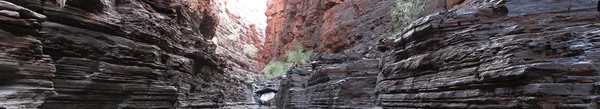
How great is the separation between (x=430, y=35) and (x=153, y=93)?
22.9ft

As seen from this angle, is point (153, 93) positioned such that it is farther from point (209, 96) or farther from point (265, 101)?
point (265, 101)

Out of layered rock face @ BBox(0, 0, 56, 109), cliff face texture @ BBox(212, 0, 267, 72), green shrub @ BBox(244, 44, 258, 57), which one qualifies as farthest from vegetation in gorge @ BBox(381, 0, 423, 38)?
green shrub @ BBox(244, 44, 258, 57)

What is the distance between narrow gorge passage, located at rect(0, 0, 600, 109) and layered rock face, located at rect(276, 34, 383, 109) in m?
0.06

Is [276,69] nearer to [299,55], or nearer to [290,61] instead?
[290,61]

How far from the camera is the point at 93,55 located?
855 cm

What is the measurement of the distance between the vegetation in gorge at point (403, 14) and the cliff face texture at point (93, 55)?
10091mm

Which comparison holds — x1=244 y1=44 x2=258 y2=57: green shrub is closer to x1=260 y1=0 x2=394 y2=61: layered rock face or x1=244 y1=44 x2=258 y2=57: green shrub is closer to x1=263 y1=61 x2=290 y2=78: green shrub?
x1=260 y1=0 x2=394 y2=61: layered rock face

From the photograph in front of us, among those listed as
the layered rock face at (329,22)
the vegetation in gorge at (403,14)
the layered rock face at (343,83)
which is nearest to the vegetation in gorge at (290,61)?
the layered rock face at (329,22)

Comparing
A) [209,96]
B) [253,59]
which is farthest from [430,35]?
[253,59]

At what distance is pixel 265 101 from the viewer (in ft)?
109

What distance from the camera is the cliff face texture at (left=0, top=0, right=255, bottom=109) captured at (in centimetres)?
628

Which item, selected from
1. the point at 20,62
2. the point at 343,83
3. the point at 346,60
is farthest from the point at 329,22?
the point at 20,62

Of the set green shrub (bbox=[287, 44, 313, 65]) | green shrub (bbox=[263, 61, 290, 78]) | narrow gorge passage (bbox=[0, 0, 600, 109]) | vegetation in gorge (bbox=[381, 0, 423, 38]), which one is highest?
vegetation in gorge (bbox=[381, 0, 423, 38])

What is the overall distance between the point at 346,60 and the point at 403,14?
450 centimetres
